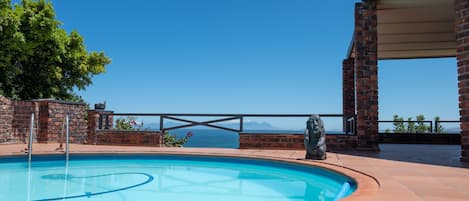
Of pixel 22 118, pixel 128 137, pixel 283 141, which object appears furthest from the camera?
pixel 128 137

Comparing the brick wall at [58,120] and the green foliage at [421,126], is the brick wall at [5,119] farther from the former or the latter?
the green foliage at [421,126]

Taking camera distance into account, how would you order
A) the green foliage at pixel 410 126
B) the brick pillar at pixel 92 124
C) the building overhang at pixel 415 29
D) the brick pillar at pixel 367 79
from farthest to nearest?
the green foliage at pixel 410 126, the brick pillar at pixel 92 124, the brick pillar at pixel 367 79, the building overhang at pixel 415 29

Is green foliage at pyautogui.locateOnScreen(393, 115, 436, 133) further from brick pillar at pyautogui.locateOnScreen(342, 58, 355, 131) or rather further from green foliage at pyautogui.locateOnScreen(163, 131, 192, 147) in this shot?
green foliage at pyautogui.locateOnScreen(163, 131, 192, 147)

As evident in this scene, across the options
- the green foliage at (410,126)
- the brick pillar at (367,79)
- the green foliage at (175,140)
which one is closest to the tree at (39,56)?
the green foliage at (175,140)

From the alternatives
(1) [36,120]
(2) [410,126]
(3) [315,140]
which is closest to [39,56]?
(1) [36,120]

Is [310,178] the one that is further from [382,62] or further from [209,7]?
[209,7]

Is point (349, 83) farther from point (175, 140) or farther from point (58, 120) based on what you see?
point (58, 120)

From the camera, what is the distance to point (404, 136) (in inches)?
436

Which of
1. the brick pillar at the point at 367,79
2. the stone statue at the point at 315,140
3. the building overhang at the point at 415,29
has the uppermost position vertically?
the building overhang at the point at 415,29

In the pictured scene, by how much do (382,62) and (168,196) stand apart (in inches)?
429

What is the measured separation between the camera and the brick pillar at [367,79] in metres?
7.62

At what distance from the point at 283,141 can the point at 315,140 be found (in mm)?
2494

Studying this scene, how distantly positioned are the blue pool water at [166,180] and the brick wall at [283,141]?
1883mm

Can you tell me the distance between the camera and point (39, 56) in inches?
503
